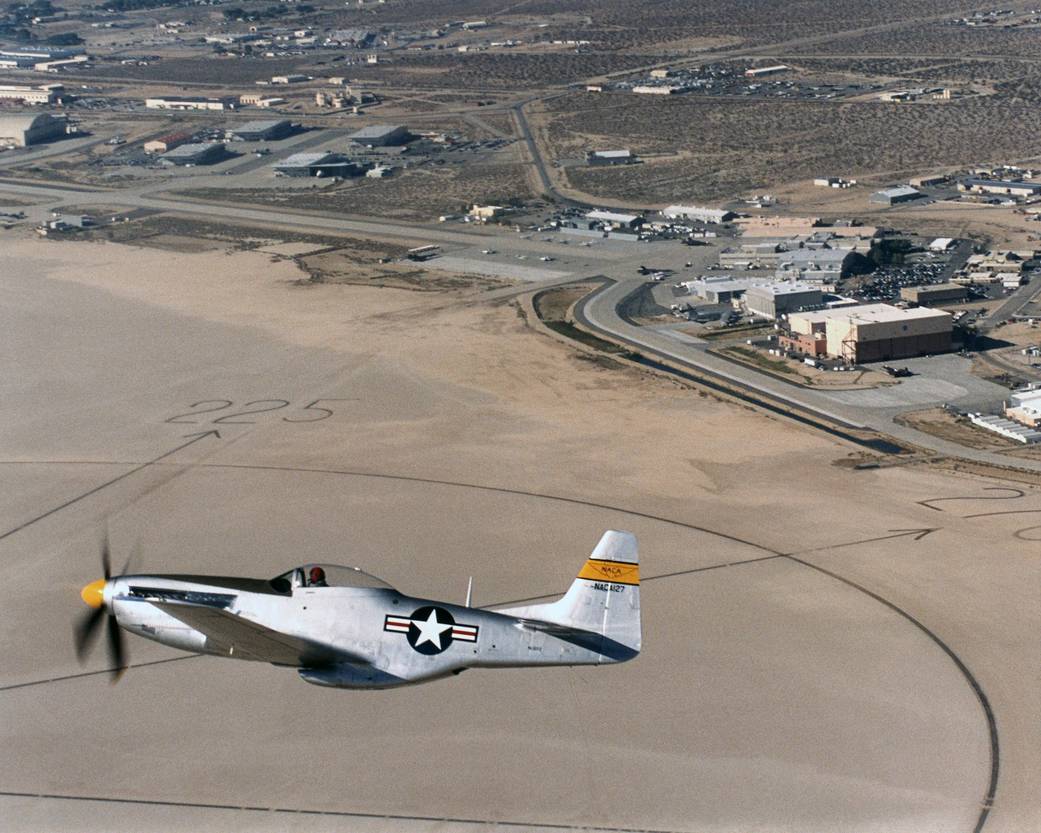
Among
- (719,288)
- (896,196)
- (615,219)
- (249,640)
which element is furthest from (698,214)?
(249,640)

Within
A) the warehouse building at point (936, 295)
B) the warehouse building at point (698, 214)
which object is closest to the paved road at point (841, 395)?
the warehouse building at point (936, 295)

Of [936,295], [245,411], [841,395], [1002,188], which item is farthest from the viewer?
[1002,188]

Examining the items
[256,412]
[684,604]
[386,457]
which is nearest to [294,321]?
[256,412]

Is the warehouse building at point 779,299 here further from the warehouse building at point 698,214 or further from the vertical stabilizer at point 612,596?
the vertical stabilizer at point 612,596

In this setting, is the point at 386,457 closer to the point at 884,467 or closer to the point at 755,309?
the point at 884,467

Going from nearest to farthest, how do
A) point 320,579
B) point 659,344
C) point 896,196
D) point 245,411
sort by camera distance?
point 320,579 < point 245,411 < point 659,344 < point 896,196

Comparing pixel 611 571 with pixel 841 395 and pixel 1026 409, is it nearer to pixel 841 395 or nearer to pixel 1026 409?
pixel 1026 409

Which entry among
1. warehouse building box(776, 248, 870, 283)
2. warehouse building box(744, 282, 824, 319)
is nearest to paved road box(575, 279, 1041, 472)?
warehouse building box(744, 282, 824, 319)
